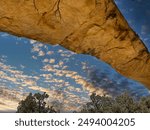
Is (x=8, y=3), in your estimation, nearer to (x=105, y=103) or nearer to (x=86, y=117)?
(x=86, y=117)

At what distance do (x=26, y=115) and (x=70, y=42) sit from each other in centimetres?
343

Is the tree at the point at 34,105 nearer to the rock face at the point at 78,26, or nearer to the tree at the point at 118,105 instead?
the tree at the point at 118,105

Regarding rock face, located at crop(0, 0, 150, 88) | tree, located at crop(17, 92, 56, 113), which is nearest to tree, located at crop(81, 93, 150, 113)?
tree, located at crop(17, 92, 56, 113)

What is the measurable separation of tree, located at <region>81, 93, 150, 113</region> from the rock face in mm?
5309

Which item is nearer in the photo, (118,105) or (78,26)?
(78,26)

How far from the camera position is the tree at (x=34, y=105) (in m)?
14.9

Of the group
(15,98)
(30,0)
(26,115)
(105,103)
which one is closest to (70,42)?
(30,0)

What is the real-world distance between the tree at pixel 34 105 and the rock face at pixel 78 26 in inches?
316

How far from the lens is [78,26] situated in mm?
6328

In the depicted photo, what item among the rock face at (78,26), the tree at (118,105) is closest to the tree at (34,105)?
the tree at (118,105)

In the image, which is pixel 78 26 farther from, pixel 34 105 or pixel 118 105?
pixel 34 105

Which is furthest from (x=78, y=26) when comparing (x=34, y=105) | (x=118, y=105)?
(x=34, y=105)

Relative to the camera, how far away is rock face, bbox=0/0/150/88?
571cm

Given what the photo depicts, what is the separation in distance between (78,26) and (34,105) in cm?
957
